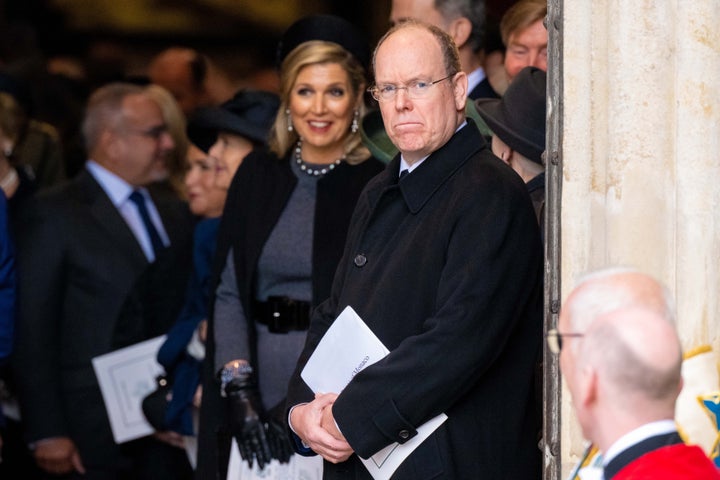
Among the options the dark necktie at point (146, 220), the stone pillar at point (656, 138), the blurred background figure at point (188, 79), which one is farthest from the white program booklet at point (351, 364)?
the blurred background figure at point (188, 79)

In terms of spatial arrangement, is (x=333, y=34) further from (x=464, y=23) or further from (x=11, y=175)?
(x=11, y=175)

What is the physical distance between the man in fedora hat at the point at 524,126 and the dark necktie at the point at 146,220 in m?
2.32

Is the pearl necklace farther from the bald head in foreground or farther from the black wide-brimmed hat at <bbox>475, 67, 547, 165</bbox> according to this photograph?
the bald head in foreground

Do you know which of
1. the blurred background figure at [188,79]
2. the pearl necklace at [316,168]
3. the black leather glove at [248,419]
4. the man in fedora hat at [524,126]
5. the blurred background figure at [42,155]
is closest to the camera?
the man in fedora hat at [524,126]

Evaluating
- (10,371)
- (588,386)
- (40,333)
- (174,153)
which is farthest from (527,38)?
(588,386)

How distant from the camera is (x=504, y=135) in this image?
12.8 feet

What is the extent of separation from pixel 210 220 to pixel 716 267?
2396 mm

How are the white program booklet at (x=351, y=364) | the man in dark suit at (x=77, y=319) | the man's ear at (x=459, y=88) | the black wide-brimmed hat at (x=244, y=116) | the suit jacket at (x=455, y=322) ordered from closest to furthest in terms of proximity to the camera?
1. the suit jacket at (x=455, y=322)
2. the white program booklet at (x=351, y=364)
3. the man's ear at (x=459, y=88)
4. the black wide-brimmed hat at (x=244, y=116)
5. the man in dark suit at (x=77, y=319)

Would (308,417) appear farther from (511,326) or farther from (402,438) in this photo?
(511,326)

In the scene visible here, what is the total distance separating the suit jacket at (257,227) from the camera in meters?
4.29

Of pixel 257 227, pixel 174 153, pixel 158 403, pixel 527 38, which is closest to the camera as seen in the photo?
pixel 257 227

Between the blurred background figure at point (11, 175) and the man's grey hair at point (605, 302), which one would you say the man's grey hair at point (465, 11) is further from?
the man's grey hair at point (605, 302)

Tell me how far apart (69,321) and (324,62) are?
1.92m

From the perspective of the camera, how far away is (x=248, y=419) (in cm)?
429
